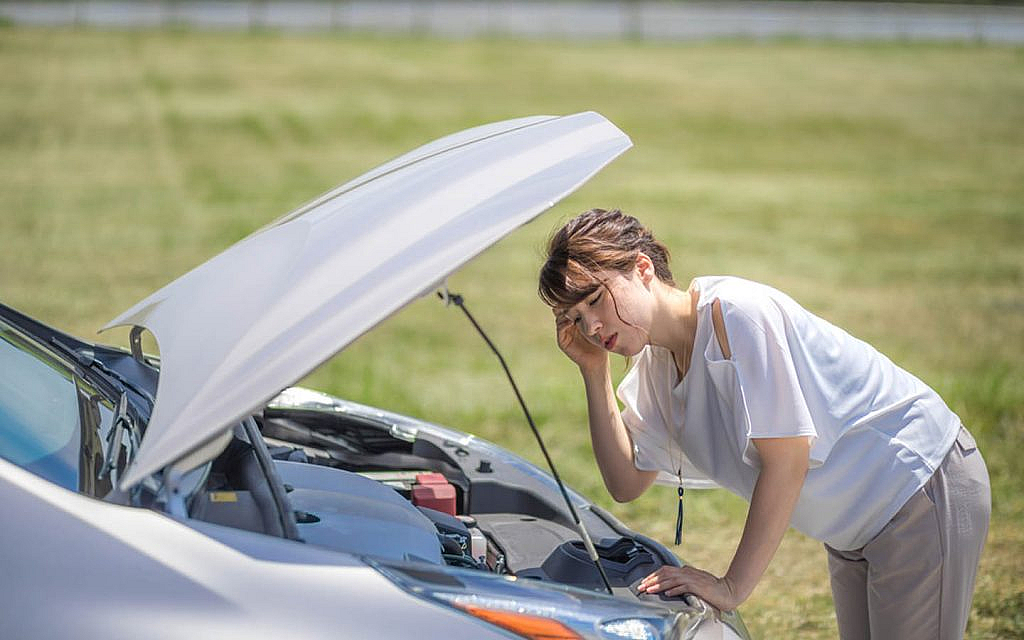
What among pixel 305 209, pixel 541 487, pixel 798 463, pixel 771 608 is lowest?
pixel 771 608

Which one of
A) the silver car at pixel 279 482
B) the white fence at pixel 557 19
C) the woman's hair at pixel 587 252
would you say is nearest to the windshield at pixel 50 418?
the silver car at pixel 279 482

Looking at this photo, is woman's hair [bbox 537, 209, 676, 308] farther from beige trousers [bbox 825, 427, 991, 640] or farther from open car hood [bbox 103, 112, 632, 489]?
beige trousers [bbox 825, 427, 991, 640]

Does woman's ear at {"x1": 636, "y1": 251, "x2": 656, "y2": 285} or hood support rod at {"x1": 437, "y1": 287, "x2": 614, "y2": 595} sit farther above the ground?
woman's ear at {"x1": 636, "y1": 251, "x2": 656, "y2": 285}

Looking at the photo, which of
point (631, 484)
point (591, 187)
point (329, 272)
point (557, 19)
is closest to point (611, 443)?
point (631, 484)

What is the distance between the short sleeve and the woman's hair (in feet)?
0.81

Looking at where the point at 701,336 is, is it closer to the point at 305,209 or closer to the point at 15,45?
the point at 305,209

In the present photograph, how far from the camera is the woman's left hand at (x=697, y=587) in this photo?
2562 mm

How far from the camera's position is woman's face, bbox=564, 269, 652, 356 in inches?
102

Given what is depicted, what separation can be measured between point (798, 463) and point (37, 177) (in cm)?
1372

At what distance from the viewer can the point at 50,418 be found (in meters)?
2.54

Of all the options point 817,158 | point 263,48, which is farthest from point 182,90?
point 817,158

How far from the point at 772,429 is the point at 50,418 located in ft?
5.06

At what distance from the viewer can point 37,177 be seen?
47.6 feet

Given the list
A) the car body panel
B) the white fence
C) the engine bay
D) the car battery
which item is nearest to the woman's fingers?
the engine bay
